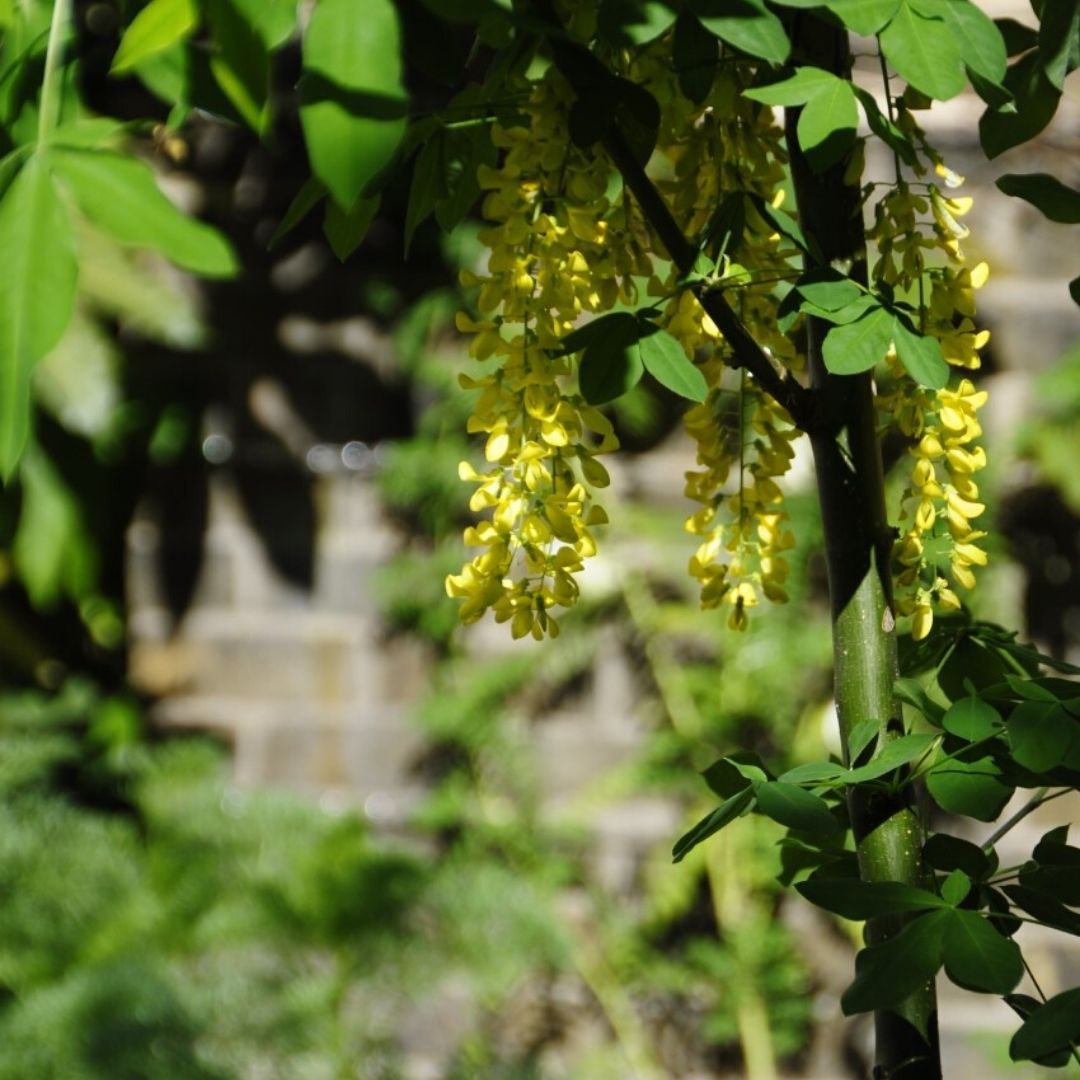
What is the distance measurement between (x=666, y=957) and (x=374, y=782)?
472 mm

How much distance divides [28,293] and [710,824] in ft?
0.88

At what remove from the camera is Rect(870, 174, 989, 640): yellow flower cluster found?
1.63 feet

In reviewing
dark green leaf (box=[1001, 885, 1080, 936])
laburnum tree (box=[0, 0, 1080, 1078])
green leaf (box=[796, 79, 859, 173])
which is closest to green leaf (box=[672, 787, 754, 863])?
laburnum tree (box=[0, 0, 1080, 1078])

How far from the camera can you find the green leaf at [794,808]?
45 cm


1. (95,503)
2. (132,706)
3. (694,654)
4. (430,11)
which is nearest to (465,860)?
(694,654)

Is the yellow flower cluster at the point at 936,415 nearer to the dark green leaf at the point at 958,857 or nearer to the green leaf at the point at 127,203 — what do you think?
the dark green leaf at the point at 958,857

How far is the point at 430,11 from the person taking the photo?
1.22 ft

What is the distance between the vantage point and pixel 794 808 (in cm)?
45

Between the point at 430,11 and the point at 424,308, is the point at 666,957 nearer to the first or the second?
the point at 424,308

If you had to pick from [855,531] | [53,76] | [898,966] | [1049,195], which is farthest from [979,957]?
[53,76]

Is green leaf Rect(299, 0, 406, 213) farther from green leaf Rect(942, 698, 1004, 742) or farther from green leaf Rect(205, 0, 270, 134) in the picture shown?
green leaf Rect(942, 698, 1004, 742)

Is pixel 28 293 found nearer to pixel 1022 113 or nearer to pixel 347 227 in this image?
pixel 347 227

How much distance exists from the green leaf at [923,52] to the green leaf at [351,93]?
182mm

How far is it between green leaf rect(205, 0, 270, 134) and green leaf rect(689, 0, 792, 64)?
13 centimetres
